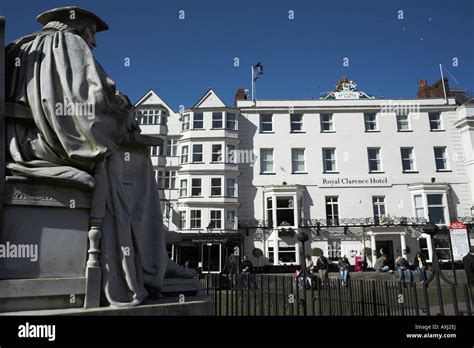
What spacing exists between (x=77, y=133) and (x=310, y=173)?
112ft

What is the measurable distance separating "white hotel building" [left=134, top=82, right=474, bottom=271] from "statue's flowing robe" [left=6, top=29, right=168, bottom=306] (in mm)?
29946

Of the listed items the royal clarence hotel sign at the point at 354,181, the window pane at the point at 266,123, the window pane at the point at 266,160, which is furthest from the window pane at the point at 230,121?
the royal clarence hotel sign at the point at 354,181

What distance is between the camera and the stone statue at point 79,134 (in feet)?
12.9

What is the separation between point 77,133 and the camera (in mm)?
3988

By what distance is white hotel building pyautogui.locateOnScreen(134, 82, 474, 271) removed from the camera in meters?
34.8

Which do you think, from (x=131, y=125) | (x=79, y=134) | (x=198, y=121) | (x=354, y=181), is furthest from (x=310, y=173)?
(x=79, y=134)

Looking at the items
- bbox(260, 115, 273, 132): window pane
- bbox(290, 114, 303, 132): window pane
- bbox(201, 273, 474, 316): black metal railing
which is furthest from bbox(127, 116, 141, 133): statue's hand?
bbox(290, 114, 303, 132): window pane

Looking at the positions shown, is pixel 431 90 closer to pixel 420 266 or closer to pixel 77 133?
pixel 420 266

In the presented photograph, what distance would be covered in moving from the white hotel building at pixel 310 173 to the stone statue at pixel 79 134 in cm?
2990

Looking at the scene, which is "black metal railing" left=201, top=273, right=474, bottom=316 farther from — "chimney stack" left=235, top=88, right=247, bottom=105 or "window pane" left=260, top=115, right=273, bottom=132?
"chimney stack" left=235, top=88, right=247, bottom=105

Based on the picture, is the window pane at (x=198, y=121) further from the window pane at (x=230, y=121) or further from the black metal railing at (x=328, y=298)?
the black metal railing at (x=328, y=298)
